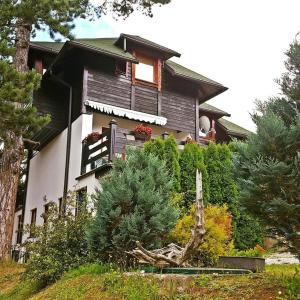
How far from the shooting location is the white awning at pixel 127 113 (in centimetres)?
1694

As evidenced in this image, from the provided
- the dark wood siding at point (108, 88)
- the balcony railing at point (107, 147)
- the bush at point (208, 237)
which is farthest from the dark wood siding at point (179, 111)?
the bush at point (208, 237)

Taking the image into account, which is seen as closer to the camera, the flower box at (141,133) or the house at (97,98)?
the flower box at (141,133)

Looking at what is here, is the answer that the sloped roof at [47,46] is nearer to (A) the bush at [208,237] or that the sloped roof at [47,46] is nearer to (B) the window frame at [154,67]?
(B) the window frame at [154,67]

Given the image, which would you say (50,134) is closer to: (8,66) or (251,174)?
(8,66)

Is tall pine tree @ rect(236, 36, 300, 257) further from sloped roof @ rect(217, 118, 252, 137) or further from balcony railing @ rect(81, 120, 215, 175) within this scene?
sloped roof @ rect(217, 118, 252, 137)

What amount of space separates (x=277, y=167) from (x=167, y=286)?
A: 7.95 ft

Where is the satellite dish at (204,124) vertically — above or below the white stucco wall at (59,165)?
above

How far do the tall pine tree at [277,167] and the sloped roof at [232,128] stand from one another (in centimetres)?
1629

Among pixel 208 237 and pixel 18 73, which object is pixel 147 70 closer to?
pixel 18 73

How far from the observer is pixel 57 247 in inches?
402

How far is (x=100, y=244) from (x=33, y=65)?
12470 mm

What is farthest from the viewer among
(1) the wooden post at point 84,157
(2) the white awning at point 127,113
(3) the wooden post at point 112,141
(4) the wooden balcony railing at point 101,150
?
(2) the white awning at point 127,113

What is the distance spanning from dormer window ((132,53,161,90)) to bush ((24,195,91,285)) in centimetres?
903

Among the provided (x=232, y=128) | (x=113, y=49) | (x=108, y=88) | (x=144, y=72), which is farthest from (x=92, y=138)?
(x=232, y=128)
